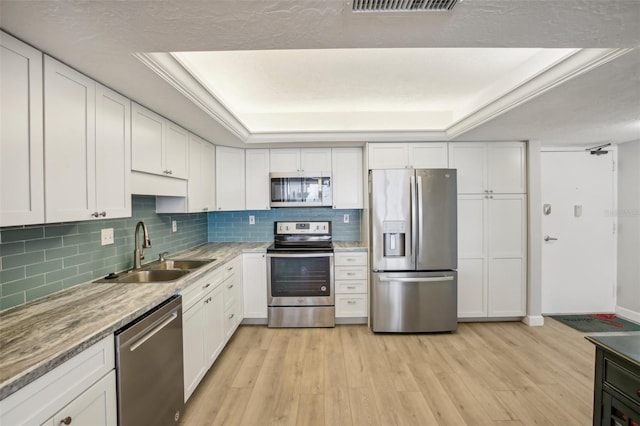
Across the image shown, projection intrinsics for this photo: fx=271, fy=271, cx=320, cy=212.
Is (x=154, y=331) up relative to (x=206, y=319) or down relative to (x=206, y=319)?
up

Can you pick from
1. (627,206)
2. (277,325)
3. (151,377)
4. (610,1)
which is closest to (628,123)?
(627,206)

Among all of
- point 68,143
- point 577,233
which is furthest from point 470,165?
point 68,143

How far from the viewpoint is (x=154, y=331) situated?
4.89 feet

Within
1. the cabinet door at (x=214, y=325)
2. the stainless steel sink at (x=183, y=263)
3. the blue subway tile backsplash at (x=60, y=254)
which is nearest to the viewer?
the blue subway tile backsplash at (x=60, y=254)

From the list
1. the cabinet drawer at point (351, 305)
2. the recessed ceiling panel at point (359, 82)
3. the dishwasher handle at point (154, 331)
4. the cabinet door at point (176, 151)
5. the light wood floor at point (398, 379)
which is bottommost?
the light wood floor at point (398, 379)

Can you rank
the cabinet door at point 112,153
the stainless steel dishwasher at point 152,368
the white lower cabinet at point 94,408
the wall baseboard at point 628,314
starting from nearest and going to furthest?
the white lower cabinet at point 94,408
the stainless steel dishwasher at point 152,368
the cabinet door at point 112,153
the wall baseboard at point 628,314

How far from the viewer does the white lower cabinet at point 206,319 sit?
1903 millimetres

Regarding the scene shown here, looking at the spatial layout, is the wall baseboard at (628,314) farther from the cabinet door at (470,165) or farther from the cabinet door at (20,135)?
the cabinet door at (20,135)

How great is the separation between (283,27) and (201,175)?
2.20 meters

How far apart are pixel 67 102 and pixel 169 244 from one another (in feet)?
5.65

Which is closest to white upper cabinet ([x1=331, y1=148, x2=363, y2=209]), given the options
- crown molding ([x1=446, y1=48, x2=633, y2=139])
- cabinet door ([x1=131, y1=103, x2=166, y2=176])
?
crown molding ([x1=446, y1=48, x2=633, y2=139])

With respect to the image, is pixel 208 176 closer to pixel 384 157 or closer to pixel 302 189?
pixel 302 189

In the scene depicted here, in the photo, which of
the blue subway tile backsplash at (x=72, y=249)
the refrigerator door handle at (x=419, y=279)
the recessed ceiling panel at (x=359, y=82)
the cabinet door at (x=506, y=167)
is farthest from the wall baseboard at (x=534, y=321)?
the blue subway tile backsplash at (x=72, y=249)

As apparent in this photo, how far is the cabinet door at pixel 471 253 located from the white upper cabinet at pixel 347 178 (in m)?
1.24
